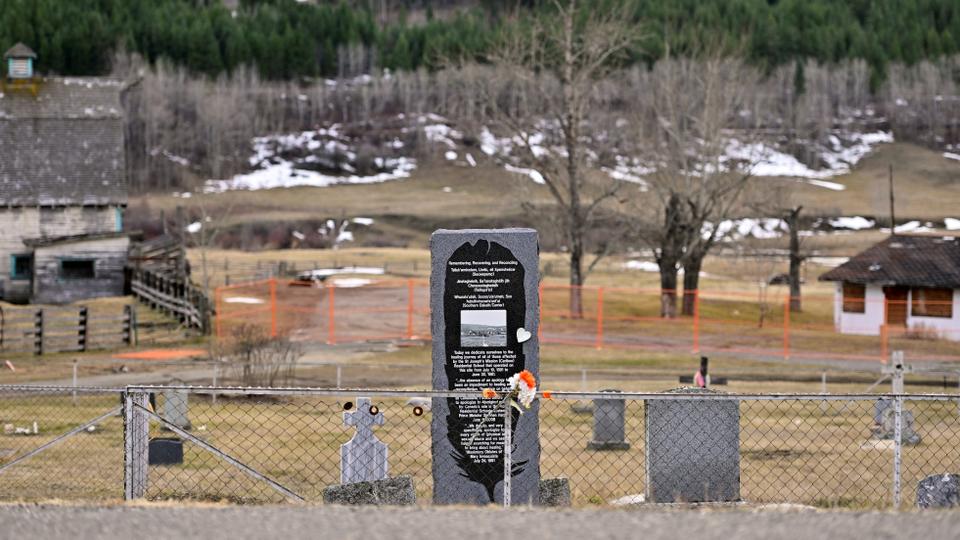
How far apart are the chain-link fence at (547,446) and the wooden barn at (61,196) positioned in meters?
20.1

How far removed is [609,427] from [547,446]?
1041mm

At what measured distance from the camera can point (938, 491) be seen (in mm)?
12328

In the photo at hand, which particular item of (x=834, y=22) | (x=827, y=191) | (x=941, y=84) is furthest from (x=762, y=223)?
(x=834, y=22)

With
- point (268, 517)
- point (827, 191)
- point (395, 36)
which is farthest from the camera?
point (395, 36)

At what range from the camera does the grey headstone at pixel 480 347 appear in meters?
12.6

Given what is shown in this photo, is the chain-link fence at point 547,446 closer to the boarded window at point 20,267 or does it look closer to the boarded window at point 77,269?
the boarded window at point 77,269

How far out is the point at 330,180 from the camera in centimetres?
14188

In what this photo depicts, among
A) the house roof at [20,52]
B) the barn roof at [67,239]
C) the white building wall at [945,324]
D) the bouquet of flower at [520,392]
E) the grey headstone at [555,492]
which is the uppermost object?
the house roof at [20,52]

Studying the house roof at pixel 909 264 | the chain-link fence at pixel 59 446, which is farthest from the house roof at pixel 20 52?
the house roof at pixel 909 264

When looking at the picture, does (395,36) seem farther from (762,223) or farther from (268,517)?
(268,517)

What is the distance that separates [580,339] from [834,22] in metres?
162

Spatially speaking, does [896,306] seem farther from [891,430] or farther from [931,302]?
[891,430]

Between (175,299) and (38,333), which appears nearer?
(38,333)

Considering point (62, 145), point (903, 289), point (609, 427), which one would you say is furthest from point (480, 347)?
point (62, 145)
